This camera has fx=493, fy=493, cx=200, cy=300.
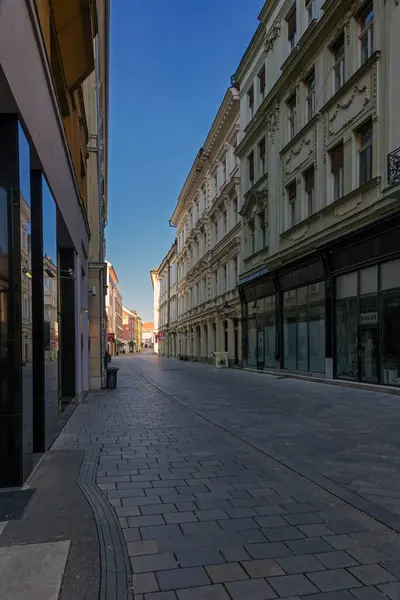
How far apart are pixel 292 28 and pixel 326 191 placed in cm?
830

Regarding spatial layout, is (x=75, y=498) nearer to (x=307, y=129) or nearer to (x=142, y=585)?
(x=142, y=585)

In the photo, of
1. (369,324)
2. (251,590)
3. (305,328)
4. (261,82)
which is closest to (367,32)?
(369,324)

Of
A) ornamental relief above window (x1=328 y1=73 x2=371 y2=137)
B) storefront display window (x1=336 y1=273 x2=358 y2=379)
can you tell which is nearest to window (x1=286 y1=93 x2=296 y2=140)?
ornamental relief above window (x1=328 y1=73 x2=371 y2=137)

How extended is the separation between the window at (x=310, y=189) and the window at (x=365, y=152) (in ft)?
11.1

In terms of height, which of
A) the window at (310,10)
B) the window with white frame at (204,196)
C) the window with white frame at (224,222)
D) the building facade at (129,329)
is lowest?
the building facade at (129,329)

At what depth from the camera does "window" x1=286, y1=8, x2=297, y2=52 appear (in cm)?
2044

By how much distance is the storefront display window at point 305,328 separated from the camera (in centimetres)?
1792

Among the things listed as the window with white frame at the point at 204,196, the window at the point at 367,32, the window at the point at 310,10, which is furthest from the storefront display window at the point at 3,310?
Result: the window with white frame at the point at 204,196

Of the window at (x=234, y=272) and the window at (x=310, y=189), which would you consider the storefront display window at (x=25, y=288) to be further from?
the window at (x=234, y=272)

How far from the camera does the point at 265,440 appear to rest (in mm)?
7621

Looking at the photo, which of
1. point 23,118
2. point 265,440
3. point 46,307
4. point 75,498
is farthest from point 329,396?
point 23,118

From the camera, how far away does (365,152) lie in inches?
602

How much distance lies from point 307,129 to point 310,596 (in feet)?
60.4

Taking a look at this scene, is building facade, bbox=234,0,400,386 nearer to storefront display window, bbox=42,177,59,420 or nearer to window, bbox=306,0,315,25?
window, bbox=306,0,315,25
